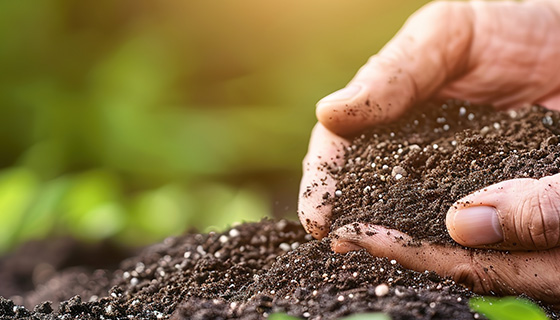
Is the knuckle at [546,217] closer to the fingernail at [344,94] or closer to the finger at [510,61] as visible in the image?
the fingernail at [344,94]

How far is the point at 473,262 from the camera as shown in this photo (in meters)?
0.93

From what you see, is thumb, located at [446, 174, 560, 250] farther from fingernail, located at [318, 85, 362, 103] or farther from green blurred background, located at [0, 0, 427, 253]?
green blurred background, located at [0, 0, 427, 253]

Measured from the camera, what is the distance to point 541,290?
0.93 metres

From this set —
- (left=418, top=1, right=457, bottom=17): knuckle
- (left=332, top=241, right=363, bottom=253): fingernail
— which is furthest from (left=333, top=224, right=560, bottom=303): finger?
(left=418, top=1, right=457, bottom=17): knuckle

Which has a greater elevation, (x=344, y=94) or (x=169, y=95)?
(x=169, y=95)

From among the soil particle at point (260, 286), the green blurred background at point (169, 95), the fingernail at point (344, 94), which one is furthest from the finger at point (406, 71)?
the green blurred background at point (169, 95)

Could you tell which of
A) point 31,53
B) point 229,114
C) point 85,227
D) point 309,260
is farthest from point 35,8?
point 309,260

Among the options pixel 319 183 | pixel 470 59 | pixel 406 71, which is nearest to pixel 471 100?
pixel 470 59

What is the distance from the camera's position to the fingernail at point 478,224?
86 cm

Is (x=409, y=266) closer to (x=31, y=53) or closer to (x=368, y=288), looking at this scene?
(x=368, y=288)

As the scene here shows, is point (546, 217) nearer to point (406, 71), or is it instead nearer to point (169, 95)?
point (406, 71)

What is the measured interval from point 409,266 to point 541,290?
0.23 m

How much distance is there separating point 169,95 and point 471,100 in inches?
58.8

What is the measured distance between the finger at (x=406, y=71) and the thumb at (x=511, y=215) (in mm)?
341
